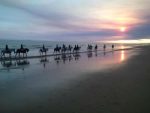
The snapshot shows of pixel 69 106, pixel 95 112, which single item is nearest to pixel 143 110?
pixel 95 112

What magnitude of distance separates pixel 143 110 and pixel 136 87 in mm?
3066

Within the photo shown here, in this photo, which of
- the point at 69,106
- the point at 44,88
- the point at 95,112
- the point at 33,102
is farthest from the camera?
the point at 44,88

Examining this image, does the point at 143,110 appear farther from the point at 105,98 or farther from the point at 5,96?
the point at 5,96

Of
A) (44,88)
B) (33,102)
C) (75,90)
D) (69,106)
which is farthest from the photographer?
(44,88)

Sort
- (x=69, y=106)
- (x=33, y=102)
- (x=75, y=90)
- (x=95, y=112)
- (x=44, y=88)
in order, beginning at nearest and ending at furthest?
1. (x=95, y=112)
2. (x=69, y=106)
3. (x=33, y=102)
4. (x=75, y=90)
5. (x=44, y=88)

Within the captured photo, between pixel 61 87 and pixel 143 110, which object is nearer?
pixel 143 110

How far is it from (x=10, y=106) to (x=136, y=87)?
5.71 meters

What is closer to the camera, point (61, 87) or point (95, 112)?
point (95, 112)

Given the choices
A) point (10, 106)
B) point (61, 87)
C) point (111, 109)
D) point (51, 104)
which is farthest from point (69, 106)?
point (61, 87)

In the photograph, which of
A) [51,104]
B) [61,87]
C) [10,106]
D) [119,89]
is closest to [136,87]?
[119,89]

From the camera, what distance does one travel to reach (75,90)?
9430mm

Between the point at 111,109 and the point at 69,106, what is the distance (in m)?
1.48

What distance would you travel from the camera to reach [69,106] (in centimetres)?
723

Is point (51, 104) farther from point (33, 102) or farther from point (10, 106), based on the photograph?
point (10, 106)
